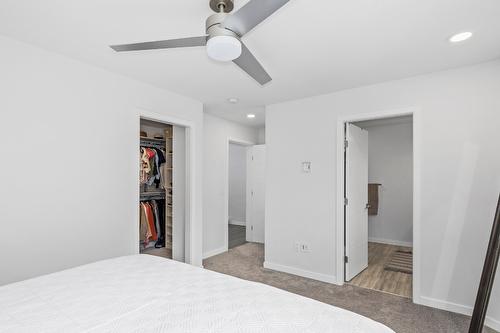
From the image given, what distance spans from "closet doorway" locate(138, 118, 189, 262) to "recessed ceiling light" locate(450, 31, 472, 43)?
3457 mm

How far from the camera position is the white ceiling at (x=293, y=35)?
5.43 feet

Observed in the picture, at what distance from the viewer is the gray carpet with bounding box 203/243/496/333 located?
2324 millimetres

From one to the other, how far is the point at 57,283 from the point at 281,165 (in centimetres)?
282

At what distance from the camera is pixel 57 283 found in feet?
4.96

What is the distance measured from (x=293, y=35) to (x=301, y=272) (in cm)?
289

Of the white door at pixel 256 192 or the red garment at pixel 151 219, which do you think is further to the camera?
the white door at pixel 256 192

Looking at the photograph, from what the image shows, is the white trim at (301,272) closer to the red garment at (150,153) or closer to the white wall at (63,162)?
the white wall at (63,162)

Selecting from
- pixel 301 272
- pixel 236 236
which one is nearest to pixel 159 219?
pixel 236 236

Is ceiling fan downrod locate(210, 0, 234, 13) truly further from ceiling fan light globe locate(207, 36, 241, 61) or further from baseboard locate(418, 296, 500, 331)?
baseboard locate(418, 296, 500, 331)

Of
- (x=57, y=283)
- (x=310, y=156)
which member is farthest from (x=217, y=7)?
(x=310, y=156)

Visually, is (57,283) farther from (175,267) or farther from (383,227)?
(383,227)

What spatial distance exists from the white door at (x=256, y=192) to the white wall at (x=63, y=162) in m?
2.59

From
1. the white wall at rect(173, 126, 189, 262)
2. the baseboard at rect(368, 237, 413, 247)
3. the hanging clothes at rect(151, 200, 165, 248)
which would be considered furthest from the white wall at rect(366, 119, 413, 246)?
the hanging clothes at rect(151, 200, 165, 248)

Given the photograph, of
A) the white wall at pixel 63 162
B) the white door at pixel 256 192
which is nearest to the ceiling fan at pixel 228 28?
the white wall at pixel 63 162
